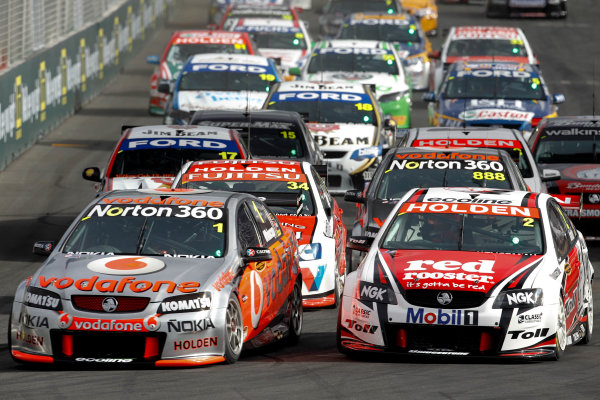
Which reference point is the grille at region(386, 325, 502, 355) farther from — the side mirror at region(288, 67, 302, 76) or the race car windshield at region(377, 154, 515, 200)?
the side mirror at region(288, 67, 302, 76)

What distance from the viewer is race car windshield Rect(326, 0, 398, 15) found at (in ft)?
142

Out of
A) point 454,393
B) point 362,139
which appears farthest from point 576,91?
point 454,393

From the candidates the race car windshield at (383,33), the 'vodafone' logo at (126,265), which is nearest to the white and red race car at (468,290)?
the 'vodafone' logo at (126,265)

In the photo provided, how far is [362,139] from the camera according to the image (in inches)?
888

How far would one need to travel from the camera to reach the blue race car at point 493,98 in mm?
24328

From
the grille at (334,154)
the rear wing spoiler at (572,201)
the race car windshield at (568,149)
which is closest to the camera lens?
the rear wing spoiler at (572,201)

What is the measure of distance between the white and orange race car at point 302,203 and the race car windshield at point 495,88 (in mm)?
10487

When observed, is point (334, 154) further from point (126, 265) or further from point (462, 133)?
point (126, 265)

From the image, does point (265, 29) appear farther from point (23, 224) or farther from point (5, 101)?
point (23, 224)

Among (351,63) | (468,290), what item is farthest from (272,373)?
(351,63)

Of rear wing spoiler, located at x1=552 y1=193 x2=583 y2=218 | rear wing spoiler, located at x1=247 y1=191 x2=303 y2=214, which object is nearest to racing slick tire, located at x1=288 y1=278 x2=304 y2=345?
rear wing spoiler, located at x1=247 y1=191 x2=303 y2=214

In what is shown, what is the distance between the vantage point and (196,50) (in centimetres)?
3080

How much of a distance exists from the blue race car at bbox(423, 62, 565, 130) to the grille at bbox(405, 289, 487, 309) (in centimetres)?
1333

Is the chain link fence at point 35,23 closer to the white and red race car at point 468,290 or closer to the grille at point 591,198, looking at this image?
the grille at point 591,198
